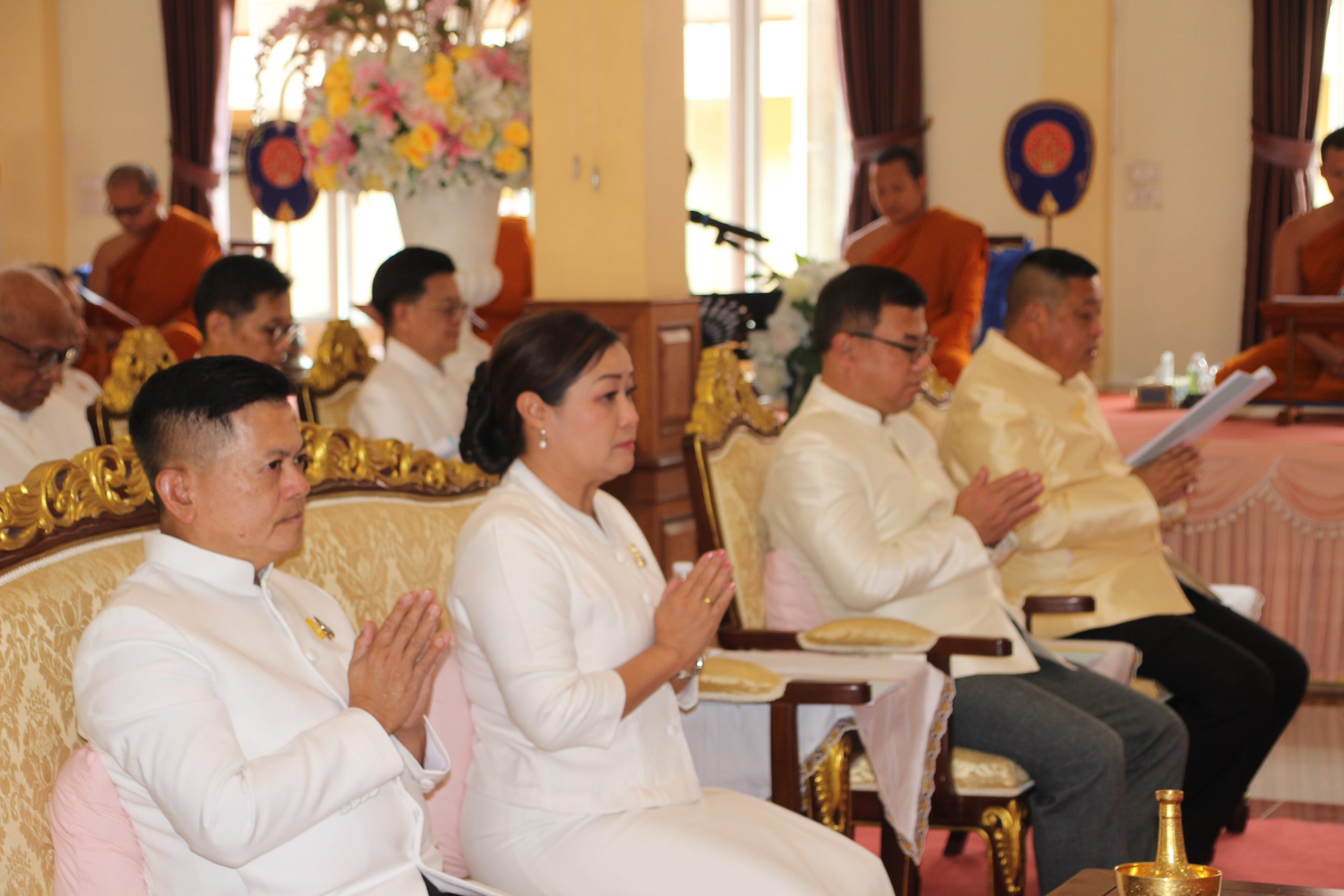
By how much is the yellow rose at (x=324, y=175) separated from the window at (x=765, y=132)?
19.3ft

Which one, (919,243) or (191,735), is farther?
(919,243)

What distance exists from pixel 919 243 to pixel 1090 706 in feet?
11.8

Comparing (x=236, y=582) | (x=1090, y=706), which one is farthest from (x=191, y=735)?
(x=1090, y=706)

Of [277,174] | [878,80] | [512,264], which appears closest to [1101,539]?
[512,264]

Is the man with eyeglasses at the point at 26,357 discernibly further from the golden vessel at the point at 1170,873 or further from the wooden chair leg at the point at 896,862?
the golden vessel at the point at 1170,873

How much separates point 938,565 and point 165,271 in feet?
18.7

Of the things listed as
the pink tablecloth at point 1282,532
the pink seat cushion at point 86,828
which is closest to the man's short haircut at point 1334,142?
the pink tablecloth at point 1282,532

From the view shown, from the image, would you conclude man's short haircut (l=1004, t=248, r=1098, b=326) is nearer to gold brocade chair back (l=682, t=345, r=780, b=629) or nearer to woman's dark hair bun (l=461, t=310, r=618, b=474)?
gold brocade chair back (l=682, t=345, r=780, b=629)

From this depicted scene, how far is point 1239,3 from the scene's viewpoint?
8.34 metres

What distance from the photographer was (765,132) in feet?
31.5

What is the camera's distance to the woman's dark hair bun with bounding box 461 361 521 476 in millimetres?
2135

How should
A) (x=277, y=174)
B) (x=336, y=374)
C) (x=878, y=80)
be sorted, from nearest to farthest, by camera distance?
1. (x=336, y=374)
2. (x=277, y=174)
3. (x=878, y=80)

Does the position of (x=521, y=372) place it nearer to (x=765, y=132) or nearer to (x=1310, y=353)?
(x=1310, y=353)

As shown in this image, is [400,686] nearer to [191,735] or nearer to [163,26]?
[191,735]
